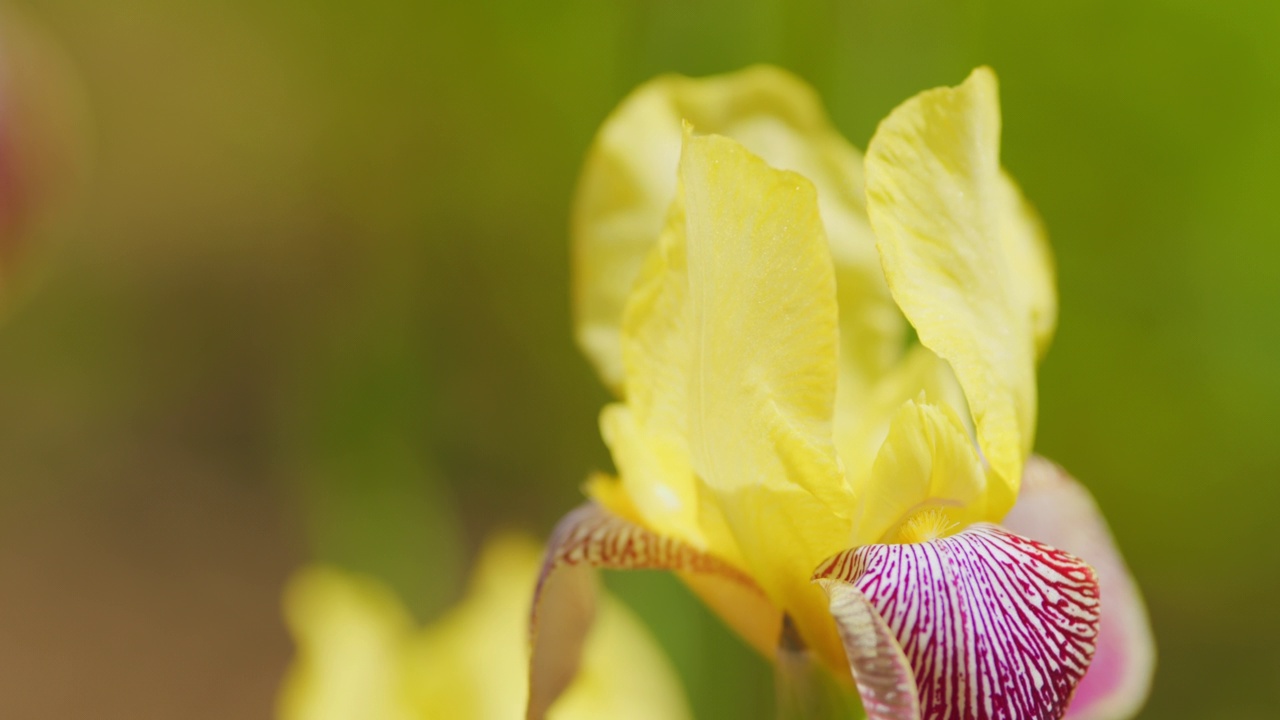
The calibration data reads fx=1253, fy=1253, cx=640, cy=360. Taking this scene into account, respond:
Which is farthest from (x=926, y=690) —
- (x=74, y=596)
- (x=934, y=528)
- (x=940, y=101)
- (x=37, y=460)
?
(x=37, y=460)

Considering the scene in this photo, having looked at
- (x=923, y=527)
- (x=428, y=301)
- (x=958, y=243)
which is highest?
(x=958, y=243)

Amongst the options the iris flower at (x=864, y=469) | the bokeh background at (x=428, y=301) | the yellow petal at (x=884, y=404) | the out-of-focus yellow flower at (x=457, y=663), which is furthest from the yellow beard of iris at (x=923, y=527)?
the bokeh background at (x=428, y=301)

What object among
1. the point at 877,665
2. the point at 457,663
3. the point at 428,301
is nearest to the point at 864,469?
the point at 877,665

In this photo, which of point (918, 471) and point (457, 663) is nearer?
point (918, 471)

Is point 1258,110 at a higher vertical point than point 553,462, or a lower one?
higher

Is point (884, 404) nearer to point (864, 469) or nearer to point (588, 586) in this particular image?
point (864, 469)

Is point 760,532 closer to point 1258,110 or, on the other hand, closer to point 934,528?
point 934,528

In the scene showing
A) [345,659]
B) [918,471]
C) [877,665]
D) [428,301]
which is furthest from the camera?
[428,301]
